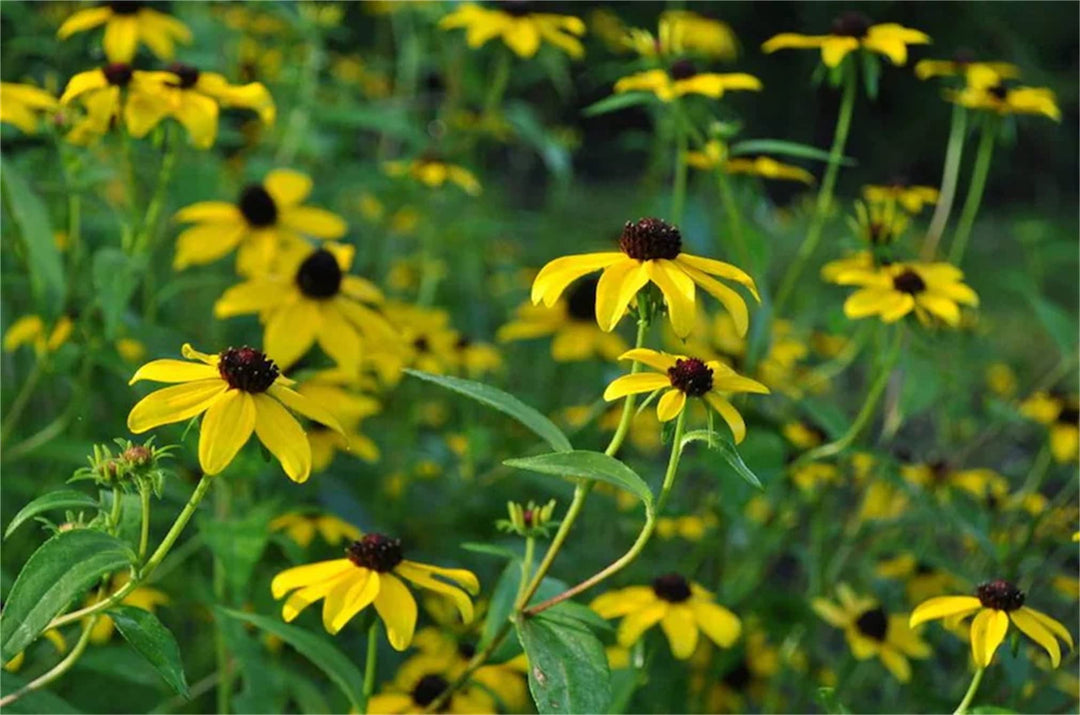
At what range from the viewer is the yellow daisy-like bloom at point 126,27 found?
5.04 feet

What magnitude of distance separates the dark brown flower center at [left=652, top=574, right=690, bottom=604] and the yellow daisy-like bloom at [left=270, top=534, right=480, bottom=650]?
26 centimetres

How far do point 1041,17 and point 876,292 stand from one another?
542 cm

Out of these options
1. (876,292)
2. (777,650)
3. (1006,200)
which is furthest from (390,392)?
(1006,200)

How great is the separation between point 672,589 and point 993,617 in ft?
0.97

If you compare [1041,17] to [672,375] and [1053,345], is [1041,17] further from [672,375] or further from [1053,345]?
[672,375]

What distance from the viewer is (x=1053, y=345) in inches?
162

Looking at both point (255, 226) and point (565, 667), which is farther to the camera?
point (255, 226)

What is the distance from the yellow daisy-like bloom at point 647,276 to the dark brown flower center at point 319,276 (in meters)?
0.51

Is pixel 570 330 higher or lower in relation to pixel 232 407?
lower

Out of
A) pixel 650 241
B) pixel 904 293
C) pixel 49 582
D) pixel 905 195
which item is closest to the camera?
pixel 49 582

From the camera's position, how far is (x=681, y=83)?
146cm

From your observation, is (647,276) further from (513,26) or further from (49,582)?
(513,26)

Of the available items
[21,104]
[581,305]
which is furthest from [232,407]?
[581,305]

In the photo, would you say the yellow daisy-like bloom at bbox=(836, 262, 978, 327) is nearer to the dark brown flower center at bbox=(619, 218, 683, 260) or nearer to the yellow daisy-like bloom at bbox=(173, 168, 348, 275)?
the dark brown flower center at bbox=(619, 218, 683, 260)
